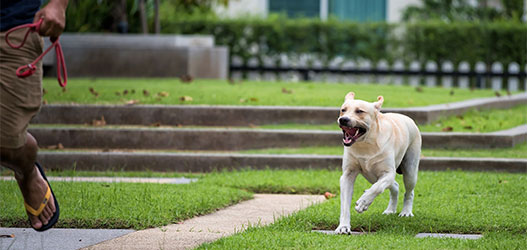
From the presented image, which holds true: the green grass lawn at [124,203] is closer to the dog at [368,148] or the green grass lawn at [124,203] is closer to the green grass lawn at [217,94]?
the dog at [368,148]

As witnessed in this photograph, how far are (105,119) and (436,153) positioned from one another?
4129 mm

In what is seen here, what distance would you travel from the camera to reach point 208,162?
9.40m

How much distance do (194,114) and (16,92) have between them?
18.9 ft

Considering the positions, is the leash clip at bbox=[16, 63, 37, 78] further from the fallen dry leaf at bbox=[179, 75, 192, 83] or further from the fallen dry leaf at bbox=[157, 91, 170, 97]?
the fallen dry leaf at bbox=[179, 75, 192, 83]

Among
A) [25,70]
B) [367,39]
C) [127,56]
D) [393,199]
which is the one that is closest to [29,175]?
[25,70]

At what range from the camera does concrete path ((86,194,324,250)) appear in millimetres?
5566

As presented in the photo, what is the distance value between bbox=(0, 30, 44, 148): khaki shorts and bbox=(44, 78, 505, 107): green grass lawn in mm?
5980

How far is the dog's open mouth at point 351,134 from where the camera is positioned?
225 inches

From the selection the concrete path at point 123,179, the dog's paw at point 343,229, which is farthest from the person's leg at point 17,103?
the concrete path at point 123,179

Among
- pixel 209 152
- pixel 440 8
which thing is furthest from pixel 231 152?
pixel 440 8

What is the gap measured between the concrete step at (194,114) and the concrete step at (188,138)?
1.76 ft

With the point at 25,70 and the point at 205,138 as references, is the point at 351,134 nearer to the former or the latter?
the point at 25,70

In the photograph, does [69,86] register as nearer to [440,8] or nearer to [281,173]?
[281,173]

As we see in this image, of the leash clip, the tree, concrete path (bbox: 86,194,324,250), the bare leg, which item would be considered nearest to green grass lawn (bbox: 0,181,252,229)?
concrete path (bbox: 86,194,324,250)
